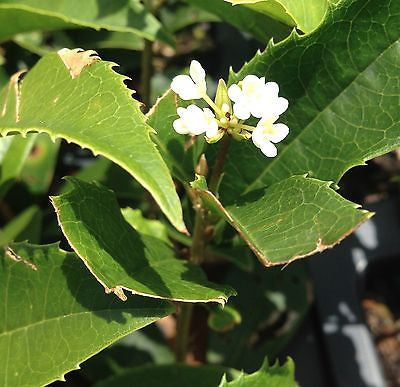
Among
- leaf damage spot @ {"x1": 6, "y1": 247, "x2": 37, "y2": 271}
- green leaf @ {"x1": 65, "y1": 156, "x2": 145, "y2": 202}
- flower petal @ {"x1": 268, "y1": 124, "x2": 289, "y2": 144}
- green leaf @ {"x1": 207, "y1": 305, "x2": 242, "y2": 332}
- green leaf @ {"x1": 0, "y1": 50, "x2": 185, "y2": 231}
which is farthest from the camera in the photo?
green leaf @ {"x1": 65, "y1": 156, "x2": 145, "y2": 202}

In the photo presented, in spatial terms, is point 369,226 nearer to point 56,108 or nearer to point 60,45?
point 60,45

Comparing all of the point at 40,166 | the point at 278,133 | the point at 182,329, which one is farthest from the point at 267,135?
the point at 40,166

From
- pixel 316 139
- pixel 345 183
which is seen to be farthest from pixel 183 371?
pixel 345 183

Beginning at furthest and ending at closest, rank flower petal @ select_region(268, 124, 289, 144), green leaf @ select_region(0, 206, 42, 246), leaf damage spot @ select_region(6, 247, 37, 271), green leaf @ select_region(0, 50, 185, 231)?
1. green leaf @ select_region(0, 206, 42, 246)
2. leaf damage spot @ select_region(6, 247, 37, 271)
3. flower petal @ select_region(268, 124, 289, 144)
4. green leaf @ select_region(0, 50, 185, 231)

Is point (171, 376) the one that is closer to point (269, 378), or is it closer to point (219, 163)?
point (269, 378)

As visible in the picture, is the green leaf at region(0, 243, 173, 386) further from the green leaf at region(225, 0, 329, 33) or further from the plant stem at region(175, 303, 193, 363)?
the green leaf at region(225, 0, 329, 33)

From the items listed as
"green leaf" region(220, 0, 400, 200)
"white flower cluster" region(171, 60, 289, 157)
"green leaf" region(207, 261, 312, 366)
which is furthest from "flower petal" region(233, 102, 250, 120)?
"green leaf" region(207, 261, 312, 366)

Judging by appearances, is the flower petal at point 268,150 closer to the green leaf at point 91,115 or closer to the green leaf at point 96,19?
the green leaf at point 91,115

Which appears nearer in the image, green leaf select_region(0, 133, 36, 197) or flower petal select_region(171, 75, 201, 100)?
flower petal select_region(171, 75, 201, 100)
